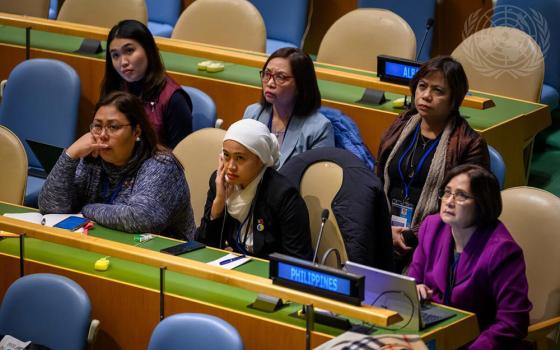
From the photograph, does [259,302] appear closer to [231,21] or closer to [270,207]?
[270,207]

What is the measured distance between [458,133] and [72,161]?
144 cm

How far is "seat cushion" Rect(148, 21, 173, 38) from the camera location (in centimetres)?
680

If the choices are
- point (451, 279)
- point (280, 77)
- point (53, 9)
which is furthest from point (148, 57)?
point (53, 9)

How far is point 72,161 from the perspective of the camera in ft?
13.9

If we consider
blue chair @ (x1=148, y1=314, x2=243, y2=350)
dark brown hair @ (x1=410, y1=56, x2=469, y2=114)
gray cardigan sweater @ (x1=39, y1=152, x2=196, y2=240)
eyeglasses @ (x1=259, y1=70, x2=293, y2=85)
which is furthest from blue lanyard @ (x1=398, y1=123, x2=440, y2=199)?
blue chair @ (x1=148, y1=314, x2=243, y2=350)

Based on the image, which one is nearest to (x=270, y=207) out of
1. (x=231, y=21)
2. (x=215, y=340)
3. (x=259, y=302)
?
(x=259, y=302)

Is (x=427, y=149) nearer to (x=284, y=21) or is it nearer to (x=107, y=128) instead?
(x=107, y=128)

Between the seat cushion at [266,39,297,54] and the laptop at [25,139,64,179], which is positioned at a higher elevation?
the seat cushion at [266,39,297,54]

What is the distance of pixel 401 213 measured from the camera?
4.41 metres

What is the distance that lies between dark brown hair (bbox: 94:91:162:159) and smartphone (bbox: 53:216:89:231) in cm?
32

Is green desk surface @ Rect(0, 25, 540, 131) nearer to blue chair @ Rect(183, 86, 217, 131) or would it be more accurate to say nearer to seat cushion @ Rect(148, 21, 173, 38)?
blue chair @ Rect(183, 86, 217, 131)

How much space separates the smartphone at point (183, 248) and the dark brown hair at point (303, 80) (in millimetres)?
957

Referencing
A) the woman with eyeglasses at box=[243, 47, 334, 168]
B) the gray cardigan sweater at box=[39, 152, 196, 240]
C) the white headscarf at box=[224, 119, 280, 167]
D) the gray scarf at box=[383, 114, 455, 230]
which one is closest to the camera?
the white headscarf at box=[224, 119, 280, 167]

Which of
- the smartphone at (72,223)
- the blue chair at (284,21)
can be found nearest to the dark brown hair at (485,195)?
the smartphone at (72,223)
